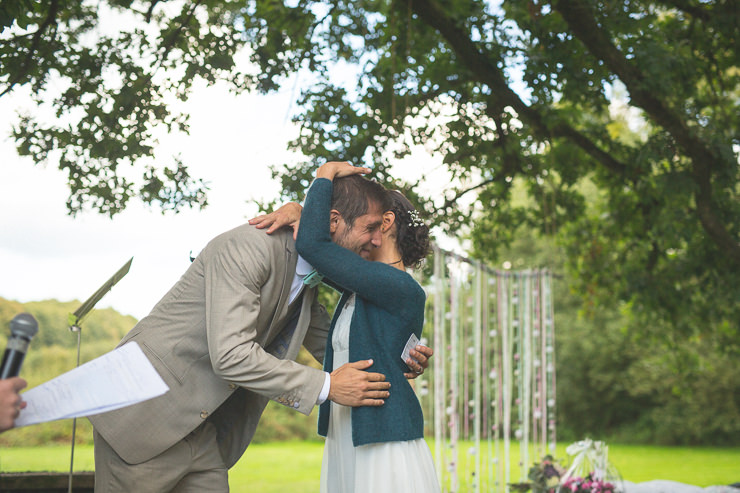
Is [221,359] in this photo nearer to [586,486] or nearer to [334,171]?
[334,171]

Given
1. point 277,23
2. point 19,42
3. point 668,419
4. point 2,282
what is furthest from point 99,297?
point 668,419

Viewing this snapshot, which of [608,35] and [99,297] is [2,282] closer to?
[99,297]

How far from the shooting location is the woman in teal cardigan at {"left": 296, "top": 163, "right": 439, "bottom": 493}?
178cm

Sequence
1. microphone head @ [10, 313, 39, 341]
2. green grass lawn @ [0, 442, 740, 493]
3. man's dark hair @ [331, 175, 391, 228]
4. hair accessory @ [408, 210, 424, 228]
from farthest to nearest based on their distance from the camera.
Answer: green grass lawn @ [0, 442, 740, 493]
hair accessory @ [408, 210, 424, 228]
man's dark hair @ [331, 175, 391, 228]
microphone head @ [10, 313, 39, 341]

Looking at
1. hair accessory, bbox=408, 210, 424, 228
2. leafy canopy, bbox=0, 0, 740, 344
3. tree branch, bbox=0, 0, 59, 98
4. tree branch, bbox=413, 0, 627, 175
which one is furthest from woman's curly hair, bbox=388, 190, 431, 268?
tree branch, bbox=413, 0, 627, 175

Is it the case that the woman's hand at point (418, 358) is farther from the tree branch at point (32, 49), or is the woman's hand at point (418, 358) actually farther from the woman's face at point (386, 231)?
the tree branch at point (32, 49)

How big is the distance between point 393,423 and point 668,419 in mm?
15108

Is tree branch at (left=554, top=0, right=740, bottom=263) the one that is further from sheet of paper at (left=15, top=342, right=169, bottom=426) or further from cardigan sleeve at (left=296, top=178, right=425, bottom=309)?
sheet of paper at (left=15, top=342, right=169, bottom=426)

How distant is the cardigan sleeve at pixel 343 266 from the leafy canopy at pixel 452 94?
147 centimetres

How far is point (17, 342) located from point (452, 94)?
376cm

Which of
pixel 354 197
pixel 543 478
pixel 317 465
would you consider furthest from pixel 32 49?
pixel 317 465

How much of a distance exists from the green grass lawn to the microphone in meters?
7.72

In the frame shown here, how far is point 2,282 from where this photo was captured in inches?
289

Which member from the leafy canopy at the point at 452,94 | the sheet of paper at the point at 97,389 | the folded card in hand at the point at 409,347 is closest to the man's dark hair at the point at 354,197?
the folded card in hand at the point at 409,347
